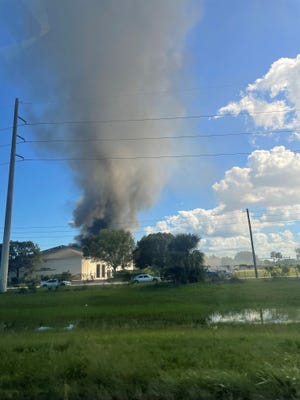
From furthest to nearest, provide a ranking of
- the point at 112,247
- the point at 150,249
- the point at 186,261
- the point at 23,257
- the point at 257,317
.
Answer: the point at 23,257 → the point at 112,247 → the point at 150,249 → the point at 186,261 → the point at 257,317

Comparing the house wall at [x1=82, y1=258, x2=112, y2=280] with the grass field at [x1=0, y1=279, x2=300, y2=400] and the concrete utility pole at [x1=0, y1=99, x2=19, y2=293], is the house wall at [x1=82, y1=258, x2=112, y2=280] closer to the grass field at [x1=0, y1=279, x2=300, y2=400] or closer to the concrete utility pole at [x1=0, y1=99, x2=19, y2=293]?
the concrete utility pole at [x1=0, y1=99, x2=19, y2=293]

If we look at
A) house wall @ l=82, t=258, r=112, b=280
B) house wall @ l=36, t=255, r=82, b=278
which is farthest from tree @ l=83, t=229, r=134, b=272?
house wall @ l=36, t=255, r=82, b=278

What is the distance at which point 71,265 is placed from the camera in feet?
309

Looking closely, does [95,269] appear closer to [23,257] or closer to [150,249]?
[23,257]

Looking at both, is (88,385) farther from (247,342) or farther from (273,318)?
(273,318)

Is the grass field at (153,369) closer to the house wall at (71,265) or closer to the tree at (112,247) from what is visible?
the tree at (112,247)

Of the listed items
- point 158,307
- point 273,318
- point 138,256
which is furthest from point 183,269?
point 138,256

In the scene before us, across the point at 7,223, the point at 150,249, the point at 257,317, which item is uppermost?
the point at 150,249

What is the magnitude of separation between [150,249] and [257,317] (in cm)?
6224

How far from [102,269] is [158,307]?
82.4 metres

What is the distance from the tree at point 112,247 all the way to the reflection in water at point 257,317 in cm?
6259

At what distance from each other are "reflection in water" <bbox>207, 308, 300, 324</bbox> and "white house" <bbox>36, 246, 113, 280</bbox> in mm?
75820

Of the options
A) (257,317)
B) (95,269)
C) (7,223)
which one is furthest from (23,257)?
(257,317)

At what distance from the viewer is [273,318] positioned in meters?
15.8
